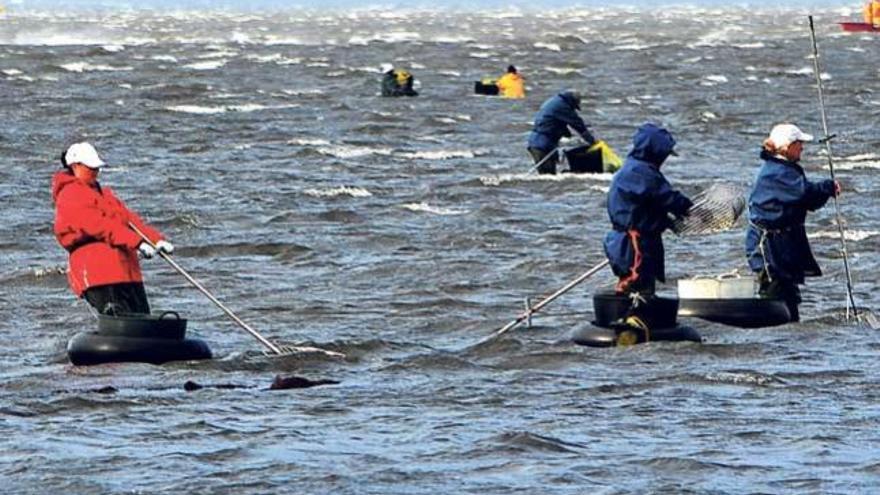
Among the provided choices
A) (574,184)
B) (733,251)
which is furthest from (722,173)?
(733,251)

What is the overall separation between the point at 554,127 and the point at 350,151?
25.2 feet

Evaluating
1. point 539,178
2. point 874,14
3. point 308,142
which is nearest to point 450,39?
point 874,14

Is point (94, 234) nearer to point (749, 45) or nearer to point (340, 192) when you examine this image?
point (340, 192)

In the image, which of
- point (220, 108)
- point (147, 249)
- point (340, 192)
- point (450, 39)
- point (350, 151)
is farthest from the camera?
point (450, 39)

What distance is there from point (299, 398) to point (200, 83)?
49752 millimetres

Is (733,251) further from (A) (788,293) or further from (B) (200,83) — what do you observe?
(B) (200,83)

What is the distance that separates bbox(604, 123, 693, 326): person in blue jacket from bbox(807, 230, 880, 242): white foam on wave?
9.73 m

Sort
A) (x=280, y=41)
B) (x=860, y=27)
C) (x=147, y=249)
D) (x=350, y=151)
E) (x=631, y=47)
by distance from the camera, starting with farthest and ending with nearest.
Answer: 1. (x=280, y=41)
2. (x=860, y=27)
3. (x=631, y=47)
4. (x=350, y=151)
5. (x=147, y=249)

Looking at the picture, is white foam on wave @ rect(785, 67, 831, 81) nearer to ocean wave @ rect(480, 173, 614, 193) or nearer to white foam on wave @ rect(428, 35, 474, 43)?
ocean wave @ rect(480, 173, 614, 193)

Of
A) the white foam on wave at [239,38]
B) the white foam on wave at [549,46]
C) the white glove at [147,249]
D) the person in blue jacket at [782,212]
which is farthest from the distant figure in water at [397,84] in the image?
the white foam on wave at [239,38]

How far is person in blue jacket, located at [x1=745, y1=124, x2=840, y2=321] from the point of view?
2002cm

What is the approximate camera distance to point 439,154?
42188 millimetres

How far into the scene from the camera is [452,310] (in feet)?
76.5

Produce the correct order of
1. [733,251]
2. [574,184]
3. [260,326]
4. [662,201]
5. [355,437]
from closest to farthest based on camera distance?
[355,437] → [662,201] → [260,326] → [733,251] → [574,184]
